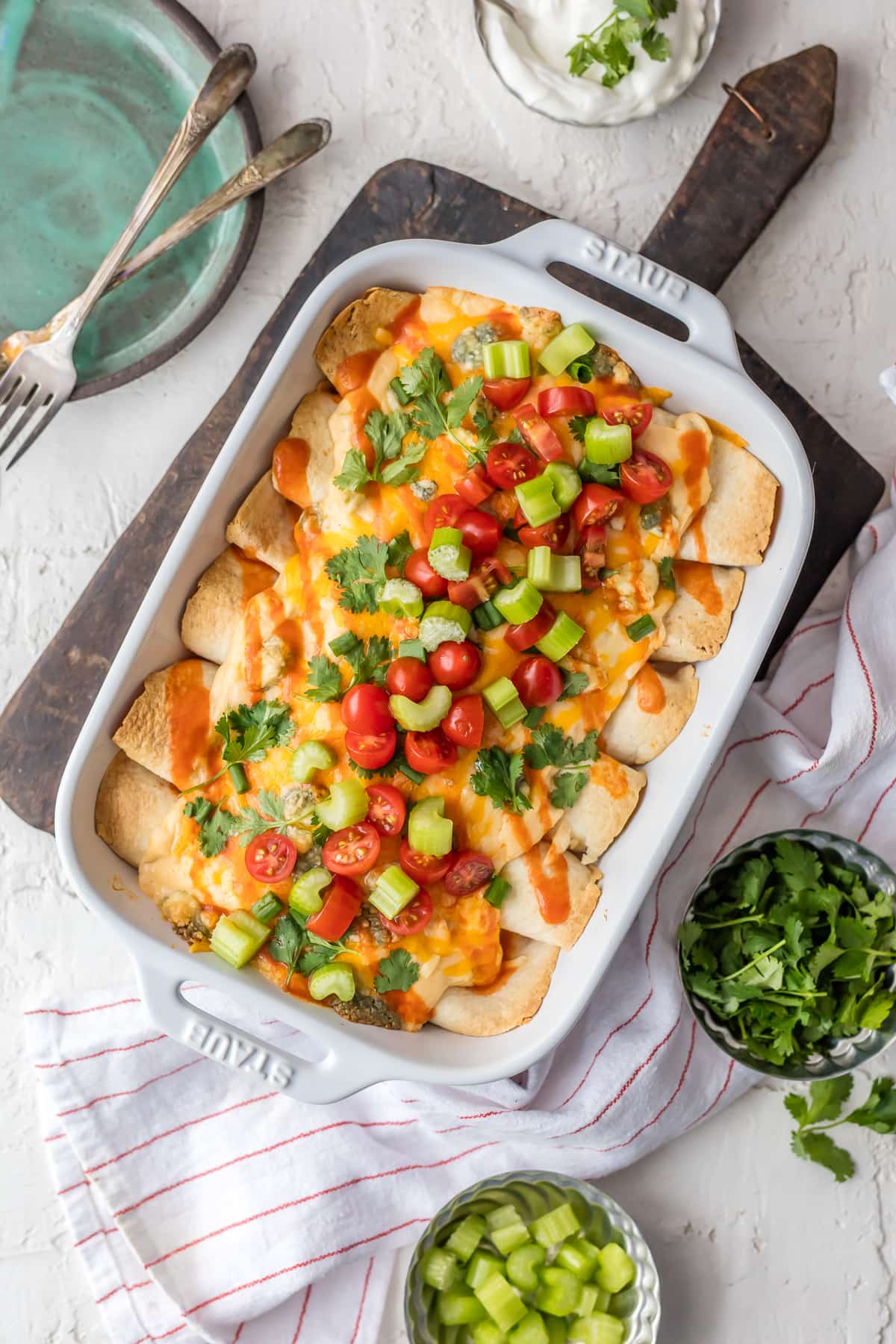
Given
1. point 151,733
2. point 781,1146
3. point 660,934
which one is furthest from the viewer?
point 781,1146

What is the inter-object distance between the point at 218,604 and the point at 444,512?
0.63 meters

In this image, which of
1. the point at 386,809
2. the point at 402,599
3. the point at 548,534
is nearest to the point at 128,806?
the point at 386,809

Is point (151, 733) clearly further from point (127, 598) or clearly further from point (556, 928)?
point (556, 928)

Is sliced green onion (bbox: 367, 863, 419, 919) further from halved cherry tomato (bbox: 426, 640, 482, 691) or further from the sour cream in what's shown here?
the sour cream

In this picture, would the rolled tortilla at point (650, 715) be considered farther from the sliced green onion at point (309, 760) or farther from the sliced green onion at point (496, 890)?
the sliced green onion at point (309, 760)

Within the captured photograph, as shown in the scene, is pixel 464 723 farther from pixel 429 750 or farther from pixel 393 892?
pixel 393 892

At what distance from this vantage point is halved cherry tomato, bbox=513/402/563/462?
2.66 meters

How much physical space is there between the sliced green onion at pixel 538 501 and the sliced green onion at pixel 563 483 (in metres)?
0.02

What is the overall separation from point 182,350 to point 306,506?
0.66m

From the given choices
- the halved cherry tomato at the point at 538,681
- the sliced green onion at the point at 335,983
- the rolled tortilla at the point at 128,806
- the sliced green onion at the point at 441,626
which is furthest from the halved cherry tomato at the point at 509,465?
the sliced green onion at the point at 335,983

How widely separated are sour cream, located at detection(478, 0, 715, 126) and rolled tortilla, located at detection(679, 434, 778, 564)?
953 millimetres

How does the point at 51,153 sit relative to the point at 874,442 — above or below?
above

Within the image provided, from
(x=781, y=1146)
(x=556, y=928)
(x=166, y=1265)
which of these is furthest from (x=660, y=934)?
(x=166, y=1265)

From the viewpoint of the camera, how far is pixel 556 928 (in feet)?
9.27
